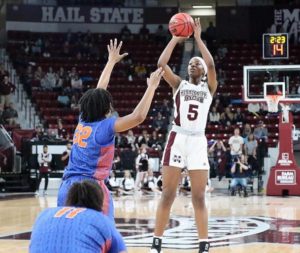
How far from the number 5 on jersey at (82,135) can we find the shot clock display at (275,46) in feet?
51.3

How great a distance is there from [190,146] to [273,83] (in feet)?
43.7

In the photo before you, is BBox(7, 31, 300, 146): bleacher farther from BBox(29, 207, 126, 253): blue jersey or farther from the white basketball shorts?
BBox(29, 207, 126, 253): blue jersey

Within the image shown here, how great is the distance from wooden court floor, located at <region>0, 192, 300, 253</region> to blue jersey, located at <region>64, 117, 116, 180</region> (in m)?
2.36

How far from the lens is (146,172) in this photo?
2130 cm

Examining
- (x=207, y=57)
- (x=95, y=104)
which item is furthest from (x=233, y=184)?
(x=95, y=104)

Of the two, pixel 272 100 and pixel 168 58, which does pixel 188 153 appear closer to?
pixel 168 58

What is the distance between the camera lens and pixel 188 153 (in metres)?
7.21

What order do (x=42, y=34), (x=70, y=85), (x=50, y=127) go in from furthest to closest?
1. (x=42, y=34)
2. (x=70, y=85)
3. (x=50, y=127)

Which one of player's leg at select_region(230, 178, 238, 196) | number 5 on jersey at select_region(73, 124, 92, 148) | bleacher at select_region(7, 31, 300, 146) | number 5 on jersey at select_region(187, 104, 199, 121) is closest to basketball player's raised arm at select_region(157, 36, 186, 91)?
number 5 on jersey at select_region(187, 104, 199, 121)

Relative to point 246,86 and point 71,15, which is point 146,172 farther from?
point 71,15

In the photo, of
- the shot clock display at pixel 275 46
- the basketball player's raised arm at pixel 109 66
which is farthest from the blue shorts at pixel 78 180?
the shot clock display at pixel 275 46

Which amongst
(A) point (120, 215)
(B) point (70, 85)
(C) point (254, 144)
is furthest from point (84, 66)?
(A) point (120, 215)

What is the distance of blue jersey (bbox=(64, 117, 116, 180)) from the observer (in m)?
5.50

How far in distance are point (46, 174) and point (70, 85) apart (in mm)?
7691
